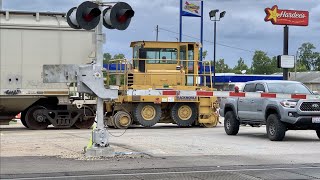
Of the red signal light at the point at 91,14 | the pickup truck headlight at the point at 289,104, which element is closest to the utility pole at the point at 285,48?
the pickup truck headlight at the point at 289,104

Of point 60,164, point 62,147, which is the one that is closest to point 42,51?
point 62,147

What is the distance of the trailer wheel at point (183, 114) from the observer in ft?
74.7

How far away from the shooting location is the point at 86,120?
21906 mm

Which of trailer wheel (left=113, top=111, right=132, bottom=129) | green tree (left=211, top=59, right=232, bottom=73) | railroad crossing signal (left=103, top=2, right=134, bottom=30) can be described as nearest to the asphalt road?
railroad crossing signal (left=103, top=2, right=134, bottom=30)

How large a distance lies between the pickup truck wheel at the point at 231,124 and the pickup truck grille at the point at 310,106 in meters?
3.27

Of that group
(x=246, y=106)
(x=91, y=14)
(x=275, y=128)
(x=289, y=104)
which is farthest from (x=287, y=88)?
(x=91, y=14)

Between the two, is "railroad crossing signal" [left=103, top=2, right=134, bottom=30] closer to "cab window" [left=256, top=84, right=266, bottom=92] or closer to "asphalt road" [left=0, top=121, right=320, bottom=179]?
"asphalt road" [left=0, top=121, right=320, bottom=179]

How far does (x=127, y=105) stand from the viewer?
22.5 metres

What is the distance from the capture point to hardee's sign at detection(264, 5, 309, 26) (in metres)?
31.9

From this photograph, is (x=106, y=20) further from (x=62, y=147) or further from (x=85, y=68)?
(x=62, y=147)

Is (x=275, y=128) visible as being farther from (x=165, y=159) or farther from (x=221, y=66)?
(x=221, y=66)

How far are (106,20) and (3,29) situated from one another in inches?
349

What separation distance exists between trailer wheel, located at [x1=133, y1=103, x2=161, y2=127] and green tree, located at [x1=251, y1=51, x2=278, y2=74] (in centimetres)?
10329

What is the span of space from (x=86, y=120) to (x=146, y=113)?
2506mm
